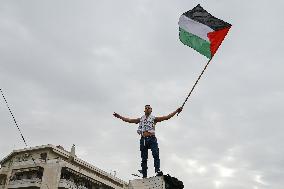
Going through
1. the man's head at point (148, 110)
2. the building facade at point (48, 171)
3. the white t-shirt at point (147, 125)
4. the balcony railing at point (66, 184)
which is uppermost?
the building facade at point (48, 171)

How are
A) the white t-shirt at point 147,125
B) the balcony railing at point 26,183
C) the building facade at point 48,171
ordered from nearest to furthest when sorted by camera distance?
1. the white t-shirt at point 147,125
2. the balcony railing at point 26,183
3. the building facade at point 48,171

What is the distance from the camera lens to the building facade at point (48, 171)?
44.7 meters

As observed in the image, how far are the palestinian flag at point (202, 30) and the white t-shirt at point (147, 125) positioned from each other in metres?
2.59

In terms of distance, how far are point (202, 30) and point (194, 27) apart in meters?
0.27

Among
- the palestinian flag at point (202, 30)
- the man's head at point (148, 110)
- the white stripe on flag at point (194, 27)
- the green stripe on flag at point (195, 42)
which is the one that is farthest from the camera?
the white stripe on flag at point (194, 27)

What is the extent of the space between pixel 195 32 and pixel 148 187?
198 inches

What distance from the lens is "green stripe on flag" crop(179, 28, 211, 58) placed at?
10.7 meters

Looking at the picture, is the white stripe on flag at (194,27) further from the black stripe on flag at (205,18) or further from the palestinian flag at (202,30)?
the black stripe on flag at (205,18)

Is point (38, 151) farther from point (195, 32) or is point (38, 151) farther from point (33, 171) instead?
point (195, 32)

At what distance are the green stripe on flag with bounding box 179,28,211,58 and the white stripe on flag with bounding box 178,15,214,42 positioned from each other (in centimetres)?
12

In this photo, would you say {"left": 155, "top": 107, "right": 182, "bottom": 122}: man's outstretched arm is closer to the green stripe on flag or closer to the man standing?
the man standing

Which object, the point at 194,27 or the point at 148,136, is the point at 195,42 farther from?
the point at 148,136

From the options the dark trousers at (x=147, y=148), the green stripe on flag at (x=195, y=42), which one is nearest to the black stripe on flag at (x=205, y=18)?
the green stripe on flag at (x=195, y=42)

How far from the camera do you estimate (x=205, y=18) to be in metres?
11.4
